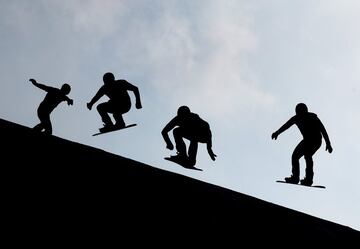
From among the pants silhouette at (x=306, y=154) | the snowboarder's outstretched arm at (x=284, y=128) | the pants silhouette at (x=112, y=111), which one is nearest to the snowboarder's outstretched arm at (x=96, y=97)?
the pants silhouette at (x=112, y=111)

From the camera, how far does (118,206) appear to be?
15.5ft

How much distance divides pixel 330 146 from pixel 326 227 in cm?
602

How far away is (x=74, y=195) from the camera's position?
4.68 meters

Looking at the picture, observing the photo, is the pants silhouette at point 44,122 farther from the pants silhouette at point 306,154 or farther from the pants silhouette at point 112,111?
the pants silhouette at point 306,154

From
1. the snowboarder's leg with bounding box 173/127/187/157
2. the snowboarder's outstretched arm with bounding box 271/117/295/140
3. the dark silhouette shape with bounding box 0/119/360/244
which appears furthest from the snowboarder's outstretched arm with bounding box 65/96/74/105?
the dark silhouette shape with bounding box 0/119/360/244

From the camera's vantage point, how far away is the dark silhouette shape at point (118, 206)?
4363 millimetres

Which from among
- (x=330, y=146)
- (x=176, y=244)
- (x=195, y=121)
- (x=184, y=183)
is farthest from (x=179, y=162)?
(x=176, y=244)

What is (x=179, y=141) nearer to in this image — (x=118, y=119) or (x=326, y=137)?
(x=118, y=119)

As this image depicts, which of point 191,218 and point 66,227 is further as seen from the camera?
point 191,218

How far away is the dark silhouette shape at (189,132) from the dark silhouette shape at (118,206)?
572 centimetres

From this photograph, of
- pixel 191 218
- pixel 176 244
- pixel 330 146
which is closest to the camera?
pixel 176 244

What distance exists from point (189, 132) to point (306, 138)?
9.13ft

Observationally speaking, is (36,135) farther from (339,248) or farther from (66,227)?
(339,248)

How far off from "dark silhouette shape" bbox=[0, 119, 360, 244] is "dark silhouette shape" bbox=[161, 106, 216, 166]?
18.8ft
